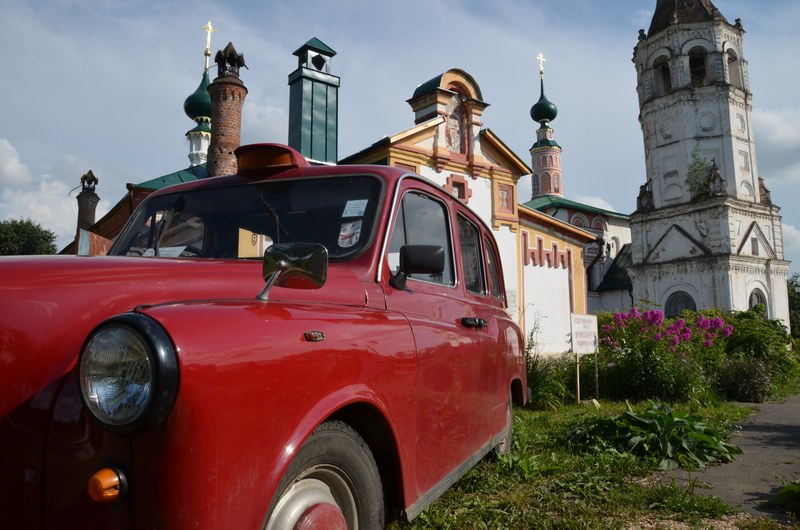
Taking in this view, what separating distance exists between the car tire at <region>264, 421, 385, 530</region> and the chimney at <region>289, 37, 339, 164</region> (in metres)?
14.7

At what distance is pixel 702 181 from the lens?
36.2 m

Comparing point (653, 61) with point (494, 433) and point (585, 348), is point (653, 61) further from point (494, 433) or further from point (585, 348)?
point (494, 433)

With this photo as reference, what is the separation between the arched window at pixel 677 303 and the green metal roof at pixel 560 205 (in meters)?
12.9

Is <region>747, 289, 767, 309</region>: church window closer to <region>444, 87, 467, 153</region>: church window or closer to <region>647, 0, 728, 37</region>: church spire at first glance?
<region>647, 0, 728, 37</region>: church spire

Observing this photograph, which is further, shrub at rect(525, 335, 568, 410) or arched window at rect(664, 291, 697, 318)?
arched window at rect(664, 291, 697, 318)

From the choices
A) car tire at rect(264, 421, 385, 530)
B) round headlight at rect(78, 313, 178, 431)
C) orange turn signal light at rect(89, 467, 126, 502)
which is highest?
round headlight at rect(78, 313, 178, 431)

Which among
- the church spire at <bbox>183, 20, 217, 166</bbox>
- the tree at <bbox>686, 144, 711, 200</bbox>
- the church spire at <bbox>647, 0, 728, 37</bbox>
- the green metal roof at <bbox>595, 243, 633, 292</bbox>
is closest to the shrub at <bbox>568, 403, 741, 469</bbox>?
the church spire at <bbox>183, 20, 217, 166</bbox>

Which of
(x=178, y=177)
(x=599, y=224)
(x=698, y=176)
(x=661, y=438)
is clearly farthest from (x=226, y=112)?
(x=599, y=224)

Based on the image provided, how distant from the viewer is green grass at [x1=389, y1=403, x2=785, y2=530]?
3.52 metres

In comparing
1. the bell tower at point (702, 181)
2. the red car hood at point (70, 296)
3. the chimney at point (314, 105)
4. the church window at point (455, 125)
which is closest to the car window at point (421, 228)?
the red car hood at point (70, 296)

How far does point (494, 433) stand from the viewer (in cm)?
404

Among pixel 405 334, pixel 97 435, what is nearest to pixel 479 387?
pixel 405 334

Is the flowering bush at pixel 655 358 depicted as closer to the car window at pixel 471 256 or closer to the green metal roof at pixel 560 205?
the car window at pixel 471 256

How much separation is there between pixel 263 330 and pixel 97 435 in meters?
0.54
